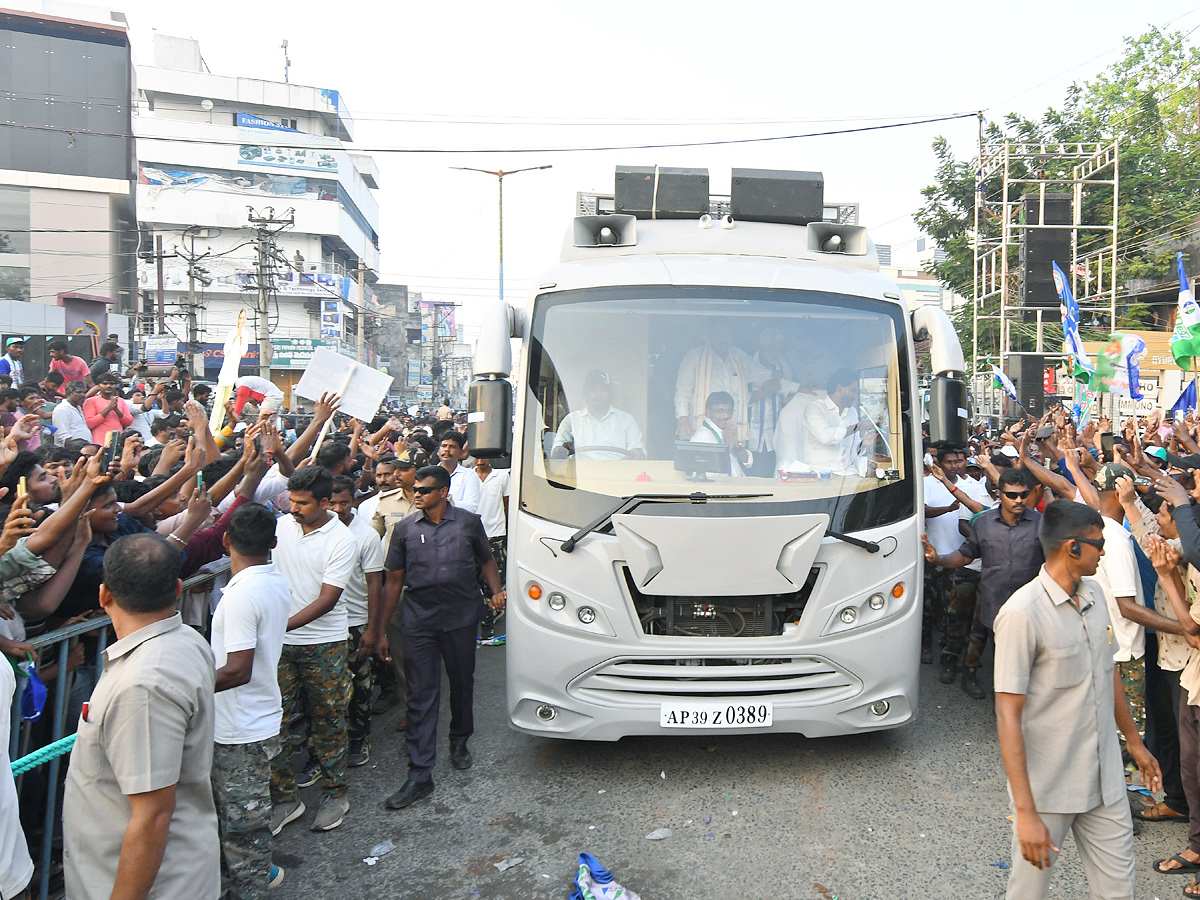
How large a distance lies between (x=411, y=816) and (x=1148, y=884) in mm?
3577

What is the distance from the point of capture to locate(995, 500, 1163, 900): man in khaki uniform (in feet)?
9.93

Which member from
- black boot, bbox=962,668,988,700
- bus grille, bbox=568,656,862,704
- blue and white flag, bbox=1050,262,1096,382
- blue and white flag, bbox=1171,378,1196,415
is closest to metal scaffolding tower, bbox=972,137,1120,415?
blue and white flag, bbox=1050,262,1096,382

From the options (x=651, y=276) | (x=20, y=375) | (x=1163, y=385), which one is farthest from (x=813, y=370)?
(x=1163, y=385)

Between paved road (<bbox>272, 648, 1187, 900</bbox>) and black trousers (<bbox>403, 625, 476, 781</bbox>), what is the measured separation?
234 millimetres

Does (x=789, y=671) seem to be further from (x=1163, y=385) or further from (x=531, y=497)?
(x=1163, y=385)

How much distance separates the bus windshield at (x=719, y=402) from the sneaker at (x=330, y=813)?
191cm

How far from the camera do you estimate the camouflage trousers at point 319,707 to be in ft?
15.6

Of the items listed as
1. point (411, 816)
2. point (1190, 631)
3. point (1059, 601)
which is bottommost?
point (411, 816)

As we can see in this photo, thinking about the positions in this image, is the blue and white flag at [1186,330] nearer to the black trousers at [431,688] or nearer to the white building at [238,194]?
the black trousers at [431,688]

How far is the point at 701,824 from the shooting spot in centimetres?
471

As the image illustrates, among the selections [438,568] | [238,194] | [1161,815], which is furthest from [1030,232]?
[238,194]

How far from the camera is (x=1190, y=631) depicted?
4.07 meters

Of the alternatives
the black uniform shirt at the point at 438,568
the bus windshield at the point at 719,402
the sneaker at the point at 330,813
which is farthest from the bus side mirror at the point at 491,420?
the sneaker at the point at 330,813

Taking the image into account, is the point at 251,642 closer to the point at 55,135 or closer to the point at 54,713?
the point at 54,713
